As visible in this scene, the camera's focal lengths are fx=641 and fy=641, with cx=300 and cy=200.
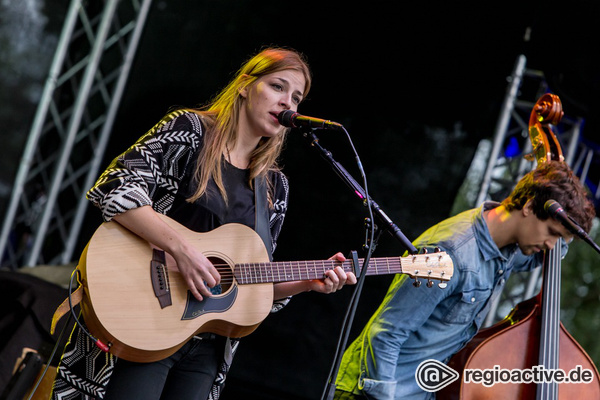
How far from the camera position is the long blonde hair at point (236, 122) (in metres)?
2.56

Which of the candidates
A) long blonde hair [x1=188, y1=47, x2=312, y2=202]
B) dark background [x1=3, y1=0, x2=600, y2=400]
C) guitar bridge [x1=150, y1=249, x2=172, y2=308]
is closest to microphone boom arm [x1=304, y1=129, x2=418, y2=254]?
long blonde hair [x1=188, y1=47, x2=312, y2=202]

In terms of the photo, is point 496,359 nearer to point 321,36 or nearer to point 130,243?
point 130,243

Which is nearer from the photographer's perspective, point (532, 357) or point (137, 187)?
point (137, 187)

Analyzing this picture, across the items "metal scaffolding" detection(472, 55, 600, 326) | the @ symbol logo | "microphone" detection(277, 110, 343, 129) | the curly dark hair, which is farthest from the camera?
"metal scaffolding" detection(472, 55, 600, 326)

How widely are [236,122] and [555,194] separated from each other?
1.48m

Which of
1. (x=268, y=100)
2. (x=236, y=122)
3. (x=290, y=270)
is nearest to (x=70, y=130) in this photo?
(x=236, y=122)

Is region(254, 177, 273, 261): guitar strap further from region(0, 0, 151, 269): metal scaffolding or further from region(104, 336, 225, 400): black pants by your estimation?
region(0, 0, 151, 269): metal scaffolding

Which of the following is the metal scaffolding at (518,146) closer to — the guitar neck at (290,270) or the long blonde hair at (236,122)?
the guitar neck at (290,270)

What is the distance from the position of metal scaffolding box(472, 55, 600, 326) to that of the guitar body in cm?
290

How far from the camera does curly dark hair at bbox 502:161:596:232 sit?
2932 millimetres

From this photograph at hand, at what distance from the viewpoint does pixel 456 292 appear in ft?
9.45

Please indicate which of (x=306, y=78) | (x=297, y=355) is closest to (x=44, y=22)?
(x=306, y=78)

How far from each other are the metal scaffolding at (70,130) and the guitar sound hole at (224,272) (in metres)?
2.74

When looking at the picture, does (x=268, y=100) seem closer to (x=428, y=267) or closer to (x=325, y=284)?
(x=325, y=284)
